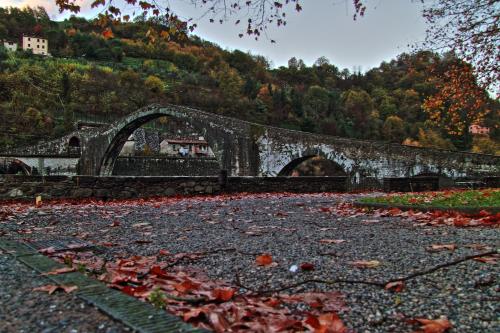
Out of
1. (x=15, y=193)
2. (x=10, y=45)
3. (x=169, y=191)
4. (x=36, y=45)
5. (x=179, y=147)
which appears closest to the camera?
(x=15, y=193)

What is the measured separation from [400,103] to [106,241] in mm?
68303

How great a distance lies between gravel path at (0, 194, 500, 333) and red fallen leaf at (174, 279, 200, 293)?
35cm

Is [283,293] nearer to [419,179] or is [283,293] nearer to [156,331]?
Result: [156,331]

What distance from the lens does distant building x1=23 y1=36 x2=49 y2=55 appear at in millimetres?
105062

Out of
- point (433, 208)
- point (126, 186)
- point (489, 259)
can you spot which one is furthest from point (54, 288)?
point (126, 186)

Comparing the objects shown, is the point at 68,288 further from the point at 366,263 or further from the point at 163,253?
the point at 366,263

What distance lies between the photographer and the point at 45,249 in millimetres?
3615

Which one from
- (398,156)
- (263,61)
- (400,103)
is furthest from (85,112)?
(263,61)

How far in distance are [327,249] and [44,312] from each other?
2.29m

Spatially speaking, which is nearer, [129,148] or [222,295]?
[222,295]

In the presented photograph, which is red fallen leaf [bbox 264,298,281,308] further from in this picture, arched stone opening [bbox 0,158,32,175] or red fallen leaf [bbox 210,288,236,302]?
arched stone opening [bbox 0,158,32,175]

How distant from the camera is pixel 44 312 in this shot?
2035 millimetres

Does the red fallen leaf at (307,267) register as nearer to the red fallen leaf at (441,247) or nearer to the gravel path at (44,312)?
the red fallen leaf at (441,247)

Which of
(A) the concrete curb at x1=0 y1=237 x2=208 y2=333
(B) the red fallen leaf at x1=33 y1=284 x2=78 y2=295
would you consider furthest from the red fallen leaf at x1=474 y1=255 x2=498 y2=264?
(B) the red fallen leaf at x1=33 y1=284 x2=78 y2=295
